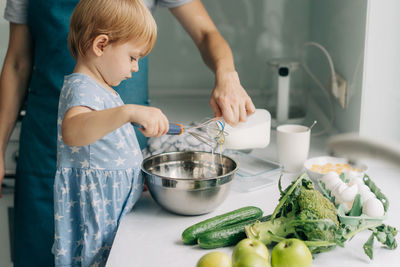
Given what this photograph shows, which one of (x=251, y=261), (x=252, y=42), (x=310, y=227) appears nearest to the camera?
(x=251, y=261)

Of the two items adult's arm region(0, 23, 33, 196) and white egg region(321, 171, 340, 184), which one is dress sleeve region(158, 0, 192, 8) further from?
white egg region(321, 171, 340, 184)

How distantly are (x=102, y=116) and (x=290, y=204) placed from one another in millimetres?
405

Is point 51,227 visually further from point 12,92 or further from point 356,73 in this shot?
point 356,73

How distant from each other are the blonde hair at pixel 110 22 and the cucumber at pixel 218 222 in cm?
40

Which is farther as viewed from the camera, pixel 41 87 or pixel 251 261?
pixel 41 87

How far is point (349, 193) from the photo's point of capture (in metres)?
1.08

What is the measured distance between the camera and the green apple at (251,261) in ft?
2.59

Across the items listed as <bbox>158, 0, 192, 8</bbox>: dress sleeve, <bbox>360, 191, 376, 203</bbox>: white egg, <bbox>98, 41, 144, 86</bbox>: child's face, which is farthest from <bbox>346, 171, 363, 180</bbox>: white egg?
<bbox>158, 0, 192, 8</bbox>: dress sleeve

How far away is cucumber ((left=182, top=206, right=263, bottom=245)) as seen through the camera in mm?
973

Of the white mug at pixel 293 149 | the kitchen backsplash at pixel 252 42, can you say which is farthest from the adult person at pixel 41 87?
the kitchen backsplash at pixel 252 42

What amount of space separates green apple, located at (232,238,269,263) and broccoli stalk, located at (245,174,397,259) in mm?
58

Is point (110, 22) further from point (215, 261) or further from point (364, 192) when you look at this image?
point (364, 192)

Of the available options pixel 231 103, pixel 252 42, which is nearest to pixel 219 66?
pixel 231 103

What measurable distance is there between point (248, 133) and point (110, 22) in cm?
49
